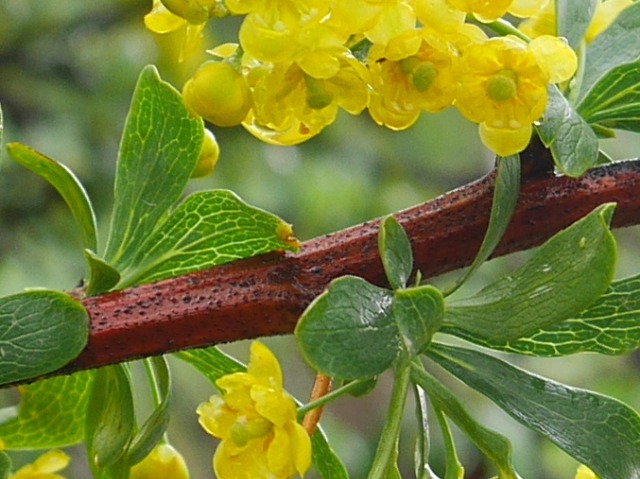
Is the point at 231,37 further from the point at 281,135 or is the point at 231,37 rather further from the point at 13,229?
the point at 281,135

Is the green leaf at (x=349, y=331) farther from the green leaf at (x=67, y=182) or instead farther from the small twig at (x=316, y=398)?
the green leaf at (x=67, y=182)

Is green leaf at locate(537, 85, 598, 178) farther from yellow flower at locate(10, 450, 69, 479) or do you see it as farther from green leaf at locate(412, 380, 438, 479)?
yellow flower at locate(10, 450, 69, 479)

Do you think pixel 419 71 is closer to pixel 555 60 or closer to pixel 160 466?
pixel 555 60

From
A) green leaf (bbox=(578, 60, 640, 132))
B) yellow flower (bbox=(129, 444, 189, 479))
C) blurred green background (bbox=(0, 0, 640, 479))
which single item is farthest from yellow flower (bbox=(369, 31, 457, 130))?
blurred green background (bbox=(0, 0, 640, 479))

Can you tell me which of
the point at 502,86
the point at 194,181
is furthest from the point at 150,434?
the point at 194,181

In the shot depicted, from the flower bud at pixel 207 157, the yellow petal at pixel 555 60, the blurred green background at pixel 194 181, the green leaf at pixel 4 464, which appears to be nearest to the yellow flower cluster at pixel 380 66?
the yellow petal at pixel 555 60

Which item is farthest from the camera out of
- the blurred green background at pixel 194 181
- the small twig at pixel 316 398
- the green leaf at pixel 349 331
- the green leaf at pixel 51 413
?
the blurred green background at pixel 194 181
